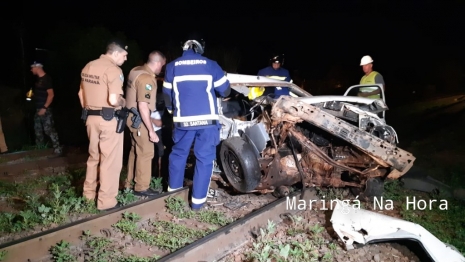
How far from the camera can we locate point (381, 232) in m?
3.35

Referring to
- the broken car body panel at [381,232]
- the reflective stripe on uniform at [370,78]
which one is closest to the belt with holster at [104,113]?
the broken car body panel at [381,232]

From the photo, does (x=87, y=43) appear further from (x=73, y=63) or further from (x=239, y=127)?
(x=239, y=127)

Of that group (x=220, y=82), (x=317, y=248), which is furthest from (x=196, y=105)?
(x=317, y=248)

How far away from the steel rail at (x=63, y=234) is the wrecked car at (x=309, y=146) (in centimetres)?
115

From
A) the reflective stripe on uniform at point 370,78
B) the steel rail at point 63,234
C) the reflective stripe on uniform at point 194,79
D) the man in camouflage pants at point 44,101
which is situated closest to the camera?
the steel rail at point 63,234

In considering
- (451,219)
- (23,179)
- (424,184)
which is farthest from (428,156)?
(23,179)

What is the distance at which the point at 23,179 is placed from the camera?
18.4ft

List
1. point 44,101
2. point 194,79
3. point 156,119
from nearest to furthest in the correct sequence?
point 194,79, point 156,119, point 44,101

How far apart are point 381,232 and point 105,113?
2.99m

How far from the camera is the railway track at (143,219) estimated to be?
10.1 ft

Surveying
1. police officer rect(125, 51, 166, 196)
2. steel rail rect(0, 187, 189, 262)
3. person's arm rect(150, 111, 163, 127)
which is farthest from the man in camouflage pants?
steel rail rect(0, 187, 189, 262)

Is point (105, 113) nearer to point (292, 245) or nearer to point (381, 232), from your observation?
point (292, 245)

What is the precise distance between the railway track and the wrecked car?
50 centimetres

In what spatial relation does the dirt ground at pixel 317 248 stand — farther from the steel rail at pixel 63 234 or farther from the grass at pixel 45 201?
the grass at pixel 45 201
